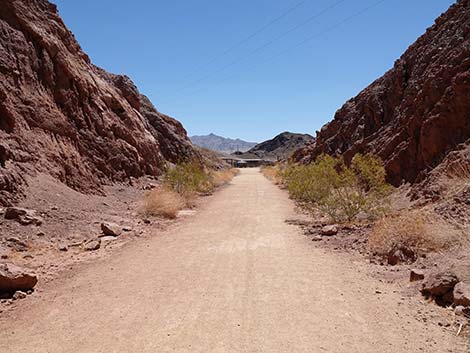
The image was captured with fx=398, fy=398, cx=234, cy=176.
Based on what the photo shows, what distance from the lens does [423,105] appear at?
15.0 meters

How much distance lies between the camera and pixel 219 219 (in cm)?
1296

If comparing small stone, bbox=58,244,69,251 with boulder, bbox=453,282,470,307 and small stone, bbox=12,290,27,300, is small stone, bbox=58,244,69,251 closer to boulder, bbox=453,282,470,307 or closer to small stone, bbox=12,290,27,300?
small stone, bbox=12,290,27,300

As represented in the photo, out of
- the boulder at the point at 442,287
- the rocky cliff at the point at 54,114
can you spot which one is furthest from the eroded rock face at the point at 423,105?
the rocky cliff at the point at 54,114

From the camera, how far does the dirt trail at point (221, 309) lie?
14.0 feet

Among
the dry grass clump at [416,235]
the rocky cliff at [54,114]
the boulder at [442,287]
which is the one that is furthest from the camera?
the rocky cliff at [54,114]

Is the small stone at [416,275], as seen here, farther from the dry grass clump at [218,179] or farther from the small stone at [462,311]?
the dry grass clump at [218,179]

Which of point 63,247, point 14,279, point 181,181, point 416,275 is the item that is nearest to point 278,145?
point 181,181

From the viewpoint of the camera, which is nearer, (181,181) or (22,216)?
(22,216)

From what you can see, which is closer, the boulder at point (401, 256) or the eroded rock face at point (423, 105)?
the boulder at point (401, 256)

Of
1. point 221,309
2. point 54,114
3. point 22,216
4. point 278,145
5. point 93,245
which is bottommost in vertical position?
point 221,309

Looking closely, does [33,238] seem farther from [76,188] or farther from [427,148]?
[427,148]

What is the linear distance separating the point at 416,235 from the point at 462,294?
2.38m

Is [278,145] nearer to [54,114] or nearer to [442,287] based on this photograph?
[54,114]

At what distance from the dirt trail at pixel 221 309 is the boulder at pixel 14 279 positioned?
0.27 metres
